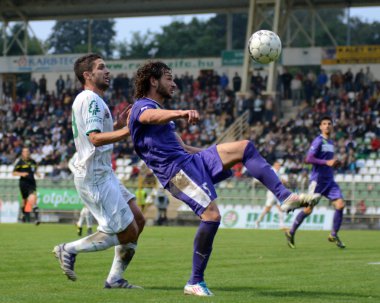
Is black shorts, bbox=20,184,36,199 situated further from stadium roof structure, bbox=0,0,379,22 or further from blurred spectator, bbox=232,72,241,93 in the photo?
stadium roof structure, bbox=0,0,379,22

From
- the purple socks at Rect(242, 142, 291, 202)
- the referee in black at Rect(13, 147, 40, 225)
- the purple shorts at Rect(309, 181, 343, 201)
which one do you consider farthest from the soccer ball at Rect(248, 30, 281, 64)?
the referee in black at Rect(13, 147, 40, 225)

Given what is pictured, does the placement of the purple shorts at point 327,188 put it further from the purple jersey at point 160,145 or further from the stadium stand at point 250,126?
the stadium stand at point 250,126

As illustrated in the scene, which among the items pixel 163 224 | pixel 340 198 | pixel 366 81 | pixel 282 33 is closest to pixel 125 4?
pixel 282 33

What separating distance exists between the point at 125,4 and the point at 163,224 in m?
17.4

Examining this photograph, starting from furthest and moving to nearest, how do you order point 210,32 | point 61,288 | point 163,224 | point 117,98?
1. point 210,32
2. point 117,98
3. point 163,224
4. point 61,288

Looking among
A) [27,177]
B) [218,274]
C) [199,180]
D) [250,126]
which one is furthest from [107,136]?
[250,126]

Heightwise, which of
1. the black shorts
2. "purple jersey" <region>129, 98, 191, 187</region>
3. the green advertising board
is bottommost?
the green advertising board

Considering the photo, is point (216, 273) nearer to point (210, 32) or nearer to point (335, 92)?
point (335, 92)

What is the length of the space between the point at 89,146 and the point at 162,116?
1.23 meters

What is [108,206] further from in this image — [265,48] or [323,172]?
[323,172]

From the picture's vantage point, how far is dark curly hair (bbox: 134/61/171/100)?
30.5ft

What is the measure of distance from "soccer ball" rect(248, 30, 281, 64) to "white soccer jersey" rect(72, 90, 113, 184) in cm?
362

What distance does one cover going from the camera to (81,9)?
49219 mm

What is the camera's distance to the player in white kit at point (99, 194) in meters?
9.40
